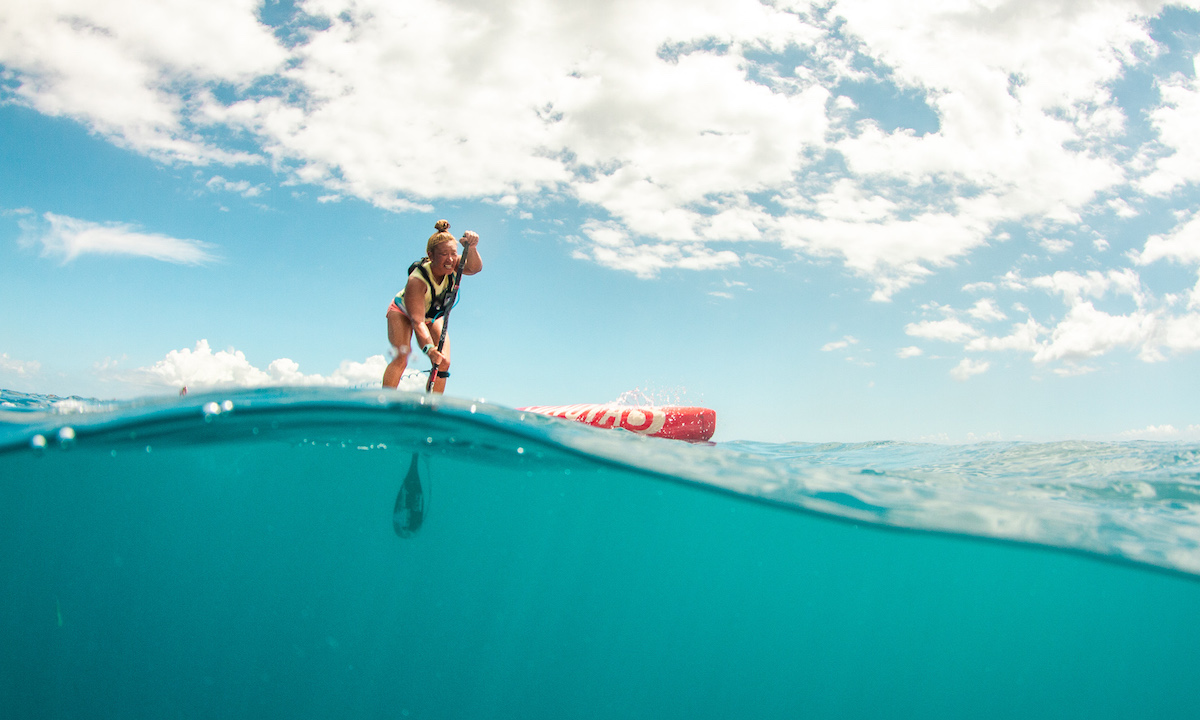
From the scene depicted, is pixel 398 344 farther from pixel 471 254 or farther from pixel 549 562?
pixel 549 562

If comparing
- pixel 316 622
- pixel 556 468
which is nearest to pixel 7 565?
pixel 316 622

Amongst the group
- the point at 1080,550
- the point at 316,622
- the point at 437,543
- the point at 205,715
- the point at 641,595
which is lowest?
the point at 205,715

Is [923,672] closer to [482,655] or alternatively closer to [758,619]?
[758,619]

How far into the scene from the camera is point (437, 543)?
9.43 meters

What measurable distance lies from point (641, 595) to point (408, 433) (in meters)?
7.39

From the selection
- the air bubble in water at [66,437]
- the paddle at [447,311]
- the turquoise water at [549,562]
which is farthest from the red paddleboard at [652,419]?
the air bubble in water at [66,437]

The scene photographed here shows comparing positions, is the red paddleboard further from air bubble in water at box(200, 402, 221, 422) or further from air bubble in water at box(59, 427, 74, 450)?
air bubble in water at box(59, 427, 74, 450)

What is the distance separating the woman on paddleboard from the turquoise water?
0.65 meters

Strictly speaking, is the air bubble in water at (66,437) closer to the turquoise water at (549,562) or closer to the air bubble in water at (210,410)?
the turquoise water at (549,562)

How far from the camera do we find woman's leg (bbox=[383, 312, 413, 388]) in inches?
259

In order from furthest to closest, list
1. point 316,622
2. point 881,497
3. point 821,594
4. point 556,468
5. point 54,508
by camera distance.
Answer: point 821,594, point 316,622, point 54,508, point 556,468, point 881,497

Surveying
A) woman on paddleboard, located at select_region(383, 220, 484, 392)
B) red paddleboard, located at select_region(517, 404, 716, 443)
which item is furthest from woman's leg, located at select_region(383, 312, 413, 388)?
red paddleboard, located at select_region(517, 404, 716, 443)

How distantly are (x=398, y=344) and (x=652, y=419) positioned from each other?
481 cm

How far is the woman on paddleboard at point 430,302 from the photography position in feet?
20.2
